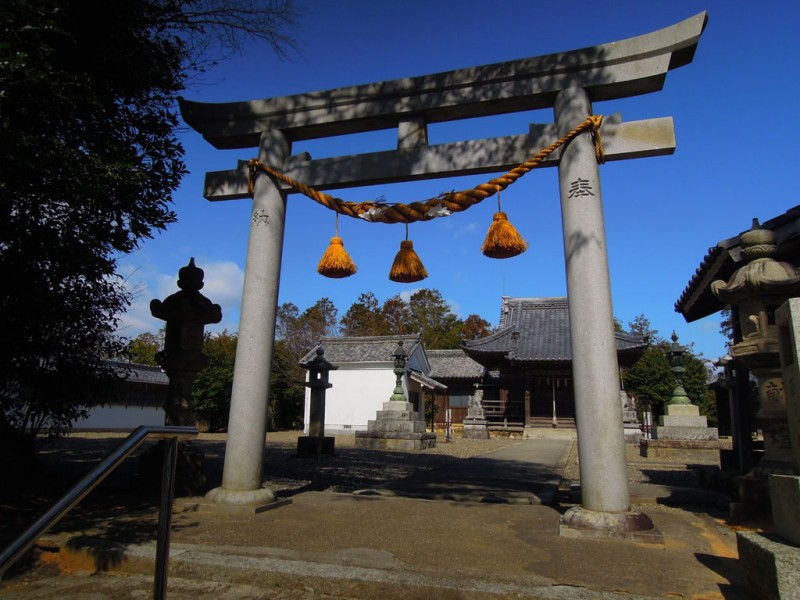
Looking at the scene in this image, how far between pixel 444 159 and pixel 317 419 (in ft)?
33.5

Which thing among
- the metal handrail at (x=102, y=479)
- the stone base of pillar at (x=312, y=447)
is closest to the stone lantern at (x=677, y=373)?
the stone base of pillar at (x=312, y=447)

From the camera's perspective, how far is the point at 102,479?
186cm

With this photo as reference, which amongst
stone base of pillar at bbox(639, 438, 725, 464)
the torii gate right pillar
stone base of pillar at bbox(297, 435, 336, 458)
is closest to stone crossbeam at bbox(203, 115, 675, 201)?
the torii gate right pillar

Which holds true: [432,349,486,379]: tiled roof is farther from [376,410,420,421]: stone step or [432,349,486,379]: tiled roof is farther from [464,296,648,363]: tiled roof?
[376,410,420,421]: stone step

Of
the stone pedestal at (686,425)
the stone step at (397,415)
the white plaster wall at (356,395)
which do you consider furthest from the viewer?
the white plaster wall at (356,395)

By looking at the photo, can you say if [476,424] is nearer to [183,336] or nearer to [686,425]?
[686,425]

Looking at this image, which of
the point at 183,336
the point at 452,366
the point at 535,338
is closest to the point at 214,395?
the point at 452,366

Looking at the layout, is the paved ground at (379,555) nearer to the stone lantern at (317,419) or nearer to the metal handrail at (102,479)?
the metal handrail at (102,479)

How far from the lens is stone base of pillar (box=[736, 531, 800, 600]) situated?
2189mm

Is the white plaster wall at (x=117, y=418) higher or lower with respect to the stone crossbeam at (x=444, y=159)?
lower

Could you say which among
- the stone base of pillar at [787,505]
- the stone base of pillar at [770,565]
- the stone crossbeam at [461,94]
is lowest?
the stone base of pillar at [770,565]

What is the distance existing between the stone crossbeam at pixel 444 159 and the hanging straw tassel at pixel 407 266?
0.73 metres

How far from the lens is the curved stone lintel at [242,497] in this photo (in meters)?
4.69

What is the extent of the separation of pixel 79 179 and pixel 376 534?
361cm
